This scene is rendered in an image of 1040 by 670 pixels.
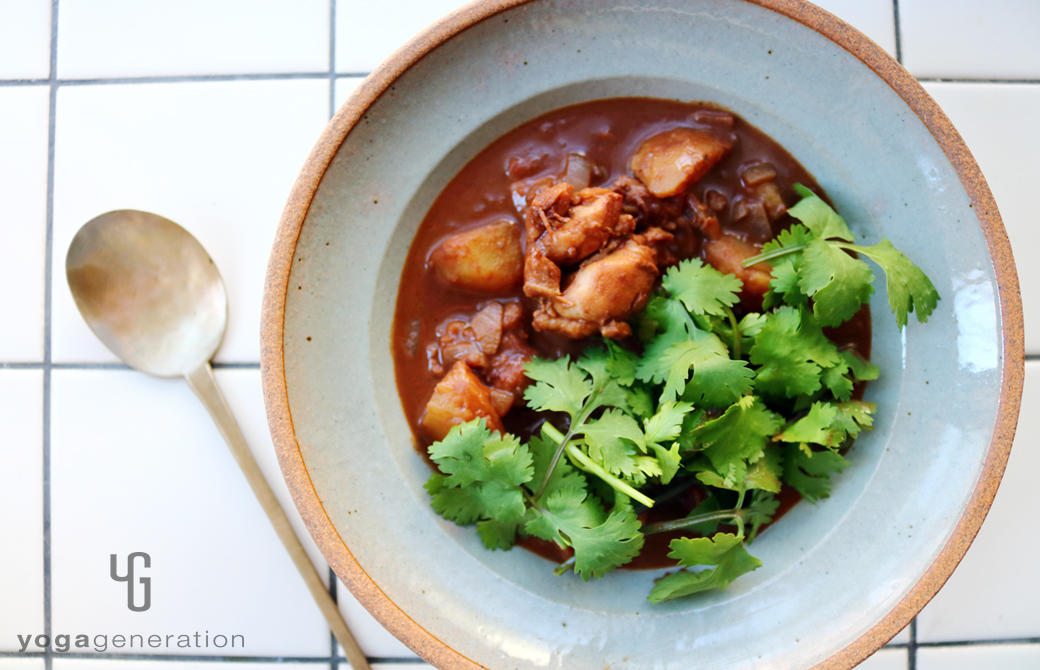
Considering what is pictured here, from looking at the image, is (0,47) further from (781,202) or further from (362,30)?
(781,202)

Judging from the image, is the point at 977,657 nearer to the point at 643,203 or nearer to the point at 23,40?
the point at 643,203

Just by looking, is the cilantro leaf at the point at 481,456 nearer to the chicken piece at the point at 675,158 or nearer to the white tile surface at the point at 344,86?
the chicken piece at the point at 675,158

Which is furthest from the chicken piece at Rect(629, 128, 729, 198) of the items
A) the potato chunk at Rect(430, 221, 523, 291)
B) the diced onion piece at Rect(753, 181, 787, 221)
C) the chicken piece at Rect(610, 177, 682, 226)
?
the potato chunk at Rect(430, 221, 523, 291)

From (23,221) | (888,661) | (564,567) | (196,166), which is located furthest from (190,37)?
(888,661)

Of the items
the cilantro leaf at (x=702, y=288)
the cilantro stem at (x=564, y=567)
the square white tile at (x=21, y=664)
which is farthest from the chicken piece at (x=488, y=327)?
the square white tile at (x=21, y=664)

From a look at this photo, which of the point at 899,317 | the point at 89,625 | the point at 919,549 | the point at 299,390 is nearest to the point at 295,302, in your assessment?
the point at 299,390

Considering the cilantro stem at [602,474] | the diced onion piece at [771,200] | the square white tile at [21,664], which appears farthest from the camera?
the square white tile at [21,664]

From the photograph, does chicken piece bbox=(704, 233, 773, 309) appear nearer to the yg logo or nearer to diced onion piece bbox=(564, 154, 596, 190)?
diced onion piece bbox=(564, 154, 596, 190)
